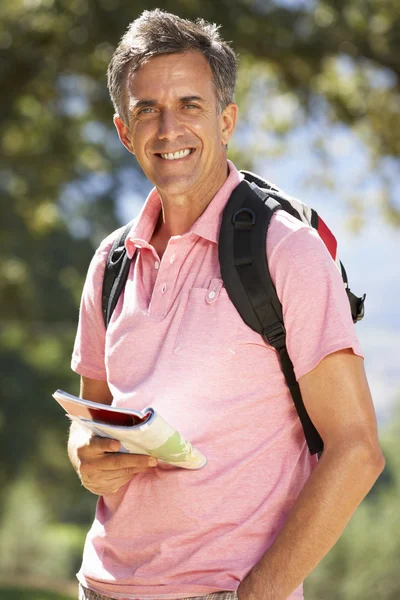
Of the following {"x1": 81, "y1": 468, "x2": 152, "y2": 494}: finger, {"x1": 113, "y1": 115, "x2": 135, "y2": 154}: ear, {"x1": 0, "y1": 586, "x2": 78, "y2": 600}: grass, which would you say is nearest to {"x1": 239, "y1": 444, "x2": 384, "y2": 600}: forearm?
{"x1": 81, "y1": 468, "x2": 152, "y2": 494}: finger

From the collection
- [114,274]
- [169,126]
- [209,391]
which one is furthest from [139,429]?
[169,126]

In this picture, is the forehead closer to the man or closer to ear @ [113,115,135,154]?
the man

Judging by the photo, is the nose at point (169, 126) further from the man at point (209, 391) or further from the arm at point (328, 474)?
the arm at point (328, 474)

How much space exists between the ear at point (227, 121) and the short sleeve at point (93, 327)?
13.5 inches

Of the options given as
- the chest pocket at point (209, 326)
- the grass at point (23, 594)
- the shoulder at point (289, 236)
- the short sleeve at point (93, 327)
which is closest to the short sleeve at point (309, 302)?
the shoulder at point (289, 236)

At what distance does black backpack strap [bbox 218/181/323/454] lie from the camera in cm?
170

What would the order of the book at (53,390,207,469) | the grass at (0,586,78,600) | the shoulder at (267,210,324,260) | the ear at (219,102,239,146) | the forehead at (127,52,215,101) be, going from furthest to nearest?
the grass at (0,586,78,600), the ear at (219,102,239,146), the forehead at (127,52,215,101), the shoulder at (267,210,324,260), the book at (53,390,207,469)

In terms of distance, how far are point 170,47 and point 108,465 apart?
2.88ft

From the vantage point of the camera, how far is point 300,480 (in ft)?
5.92

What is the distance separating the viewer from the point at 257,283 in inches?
67.1

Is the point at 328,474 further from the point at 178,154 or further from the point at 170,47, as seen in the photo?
the point at 170,47

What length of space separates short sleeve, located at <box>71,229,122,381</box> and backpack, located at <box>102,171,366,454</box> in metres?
0.40

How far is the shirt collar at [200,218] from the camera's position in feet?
6.17

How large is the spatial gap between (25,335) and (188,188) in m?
14.2
